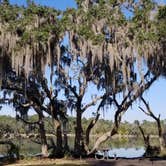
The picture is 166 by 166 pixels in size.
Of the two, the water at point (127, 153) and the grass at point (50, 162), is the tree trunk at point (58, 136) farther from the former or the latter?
the water at point (127, 153)

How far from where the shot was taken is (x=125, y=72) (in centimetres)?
2380

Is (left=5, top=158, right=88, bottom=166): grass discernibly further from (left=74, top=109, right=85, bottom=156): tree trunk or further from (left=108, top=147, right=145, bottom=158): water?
(left=108, top=147, right=145, bottom=158): water

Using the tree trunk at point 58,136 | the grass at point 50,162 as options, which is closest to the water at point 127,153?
the tree trunk at point 58,136

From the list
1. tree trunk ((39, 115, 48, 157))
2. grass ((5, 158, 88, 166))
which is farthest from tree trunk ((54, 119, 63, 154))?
grass ((5, 158, 88, 166))

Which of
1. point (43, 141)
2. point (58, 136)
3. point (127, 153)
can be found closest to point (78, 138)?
point (58, 136)

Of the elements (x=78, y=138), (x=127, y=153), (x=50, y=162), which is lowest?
(x=50, y=162)

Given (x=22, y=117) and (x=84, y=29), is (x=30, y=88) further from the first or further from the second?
(x=84, y=29)

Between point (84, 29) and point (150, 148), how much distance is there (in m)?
11.1

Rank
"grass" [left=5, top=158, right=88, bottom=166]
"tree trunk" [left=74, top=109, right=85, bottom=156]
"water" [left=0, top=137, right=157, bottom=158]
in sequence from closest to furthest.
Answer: "grass" [left=5, top=158, right=88, bottom=166]
"tree trunk" [left=74, top=109, right=85, bottom=156]
"water" [left=0, top=137, right=157, bottom=158]

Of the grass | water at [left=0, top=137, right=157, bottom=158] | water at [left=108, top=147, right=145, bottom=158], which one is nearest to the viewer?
the grass

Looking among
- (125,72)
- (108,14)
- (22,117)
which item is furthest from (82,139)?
(108,14)

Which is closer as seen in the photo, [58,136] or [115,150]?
[58,136]

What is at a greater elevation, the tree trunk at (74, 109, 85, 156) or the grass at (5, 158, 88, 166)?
the tree trunk at (74, 109, 85, 156)

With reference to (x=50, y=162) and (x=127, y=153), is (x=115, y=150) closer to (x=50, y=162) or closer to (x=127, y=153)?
(x=127, y=153)
